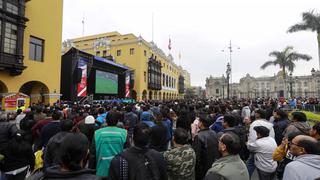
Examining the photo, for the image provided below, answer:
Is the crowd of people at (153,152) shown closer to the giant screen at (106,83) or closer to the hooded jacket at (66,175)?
the hooded jacket at (66,175)

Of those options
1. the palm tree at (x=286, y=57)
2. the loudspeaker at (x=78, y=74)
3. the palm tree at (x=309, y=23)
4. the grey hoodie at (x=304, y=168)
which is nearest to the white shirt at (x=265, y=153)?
the grey hoodie at (x=304, y=168)

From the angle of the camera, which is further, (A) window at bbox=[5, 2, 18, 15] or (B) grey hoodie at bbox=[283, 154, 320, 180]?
(A) window at bbox=[5, 2, 18, 15]

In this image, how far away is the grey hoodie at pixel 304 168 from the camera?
1949 mm

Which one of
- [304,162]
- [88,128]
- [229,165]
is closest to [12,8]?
[88,128]

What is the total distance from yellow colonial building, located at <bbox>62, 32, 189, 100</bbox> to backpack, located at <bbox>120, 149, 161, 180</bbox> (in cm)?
3295

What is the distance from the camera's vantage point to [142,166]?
2.22 metres

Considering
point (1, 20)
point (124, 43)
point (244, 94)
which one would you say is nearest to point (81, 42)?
point (124, 43)

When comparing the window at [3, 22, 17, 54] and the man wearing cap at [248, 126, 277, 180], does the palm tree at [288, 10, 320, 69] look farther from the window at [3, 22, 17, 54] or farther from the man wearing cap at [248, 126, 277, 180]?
the window at [3, 22, 17, 54]

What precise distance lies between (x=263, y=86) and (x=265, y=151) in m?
88.8

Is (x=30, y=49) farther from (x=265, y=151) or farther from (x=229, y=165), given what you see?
(x=229, y=165)

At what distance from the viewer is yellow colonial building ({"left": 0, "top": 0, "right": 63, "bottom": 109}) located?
527 inches

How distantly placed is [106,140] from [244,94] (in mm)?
85246

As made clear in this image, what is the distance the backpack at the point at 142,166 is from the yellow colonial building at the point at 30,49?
533 inches

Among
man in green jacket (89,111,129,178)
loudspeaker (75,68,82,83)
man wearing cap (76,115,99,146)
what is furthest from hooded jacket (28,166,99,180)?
loudspeaker (75,68,82,83)
